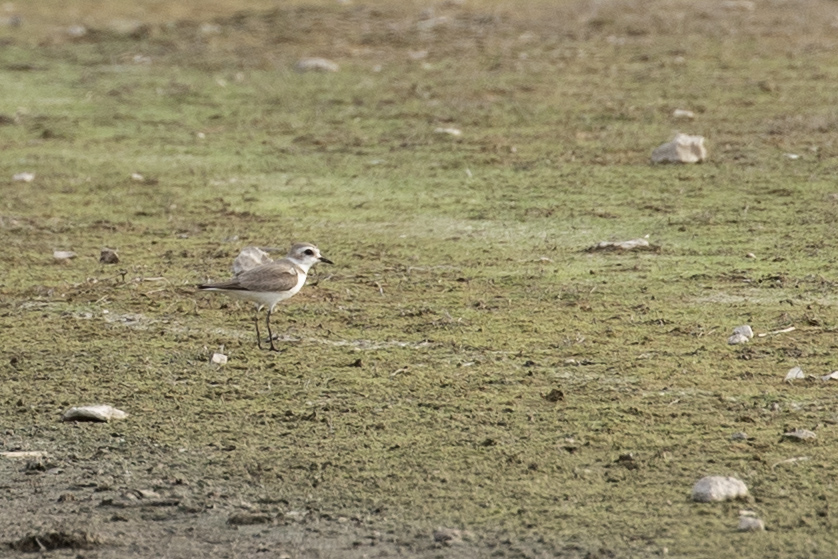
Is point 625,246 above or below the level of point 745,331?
below

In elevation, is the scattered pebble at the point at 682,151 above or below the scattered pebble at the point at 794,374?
below

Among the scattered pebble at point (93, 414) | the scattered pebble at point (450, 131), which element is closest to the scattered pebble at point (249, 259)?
the scattered pebble at point (93, 414)

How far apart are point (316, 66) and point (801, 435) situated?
10.3 metres

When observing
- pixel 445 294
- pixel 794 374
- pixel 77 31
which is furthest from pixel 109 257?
pixel 77 31

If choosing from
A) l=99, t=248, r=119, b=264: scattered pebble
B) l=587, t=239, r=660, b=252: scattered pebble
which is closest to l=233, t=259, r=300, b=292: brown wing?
l=99, t=248, r=119, b=264: scattered pebble

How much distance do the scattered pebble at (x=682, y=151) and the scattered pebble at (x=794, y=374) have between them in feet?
14.2

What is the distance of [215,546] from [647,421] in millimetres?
1778

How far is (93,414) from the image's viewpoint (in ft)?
20.3

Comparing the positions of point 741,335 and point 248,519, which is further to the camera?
point 741,335

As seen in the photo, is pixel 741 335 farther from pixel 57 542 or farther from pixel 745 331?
pixel 57 542

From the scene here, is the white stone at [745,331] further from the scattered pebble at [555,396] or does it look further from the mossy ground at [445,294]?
the scattered pebble at [555,396]

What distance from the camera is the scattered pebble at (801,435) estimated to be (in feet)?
18.1

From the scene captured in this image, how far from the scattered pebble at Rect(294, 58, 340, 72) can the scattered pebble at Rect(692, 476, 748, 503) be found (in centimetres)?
1048

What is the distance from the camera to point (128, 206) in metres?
10.3
